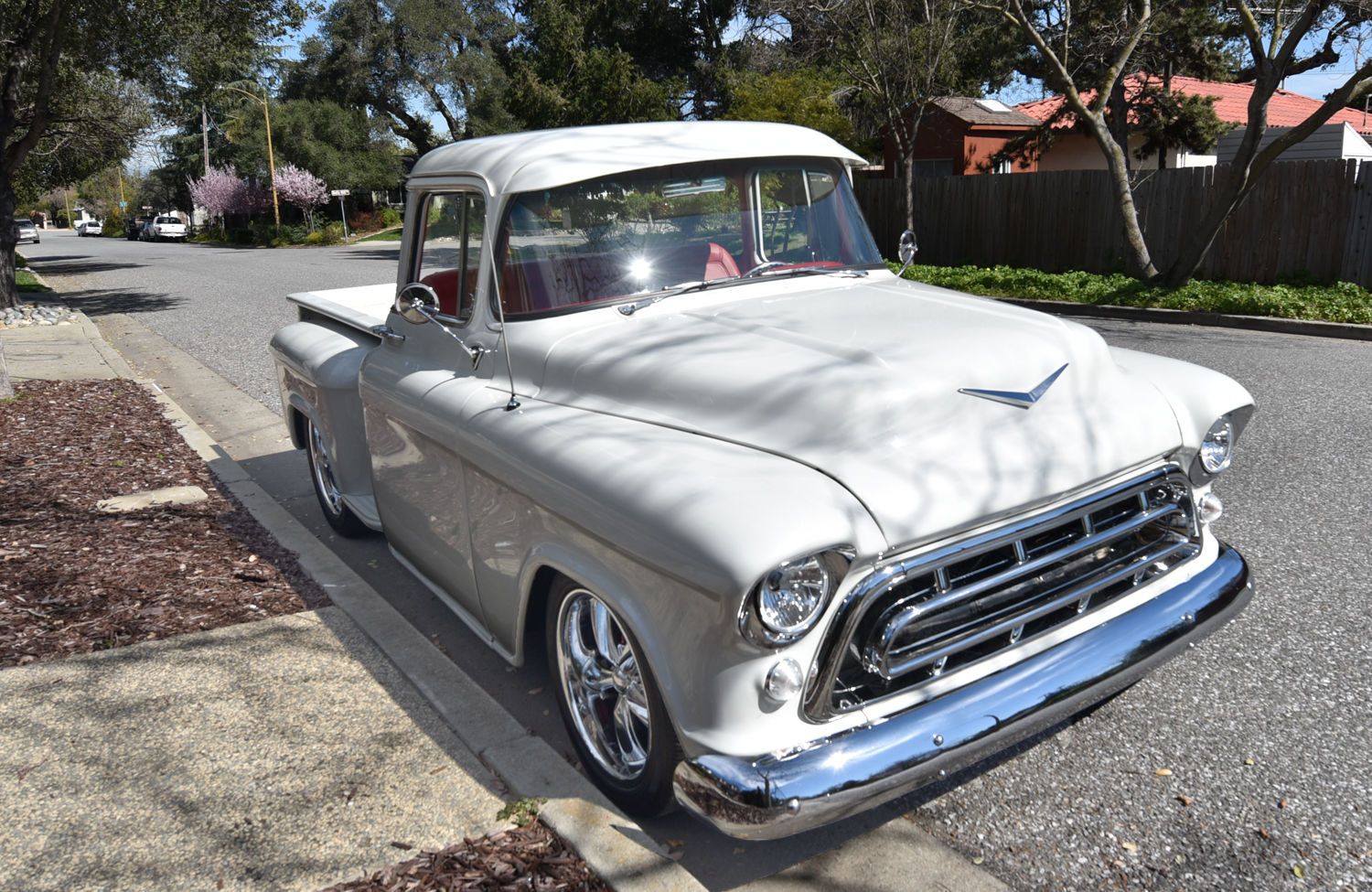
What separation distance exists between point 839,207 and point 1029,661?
2272mm

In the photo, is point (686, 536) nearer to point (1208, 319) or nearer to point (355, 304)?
point (355, 304)

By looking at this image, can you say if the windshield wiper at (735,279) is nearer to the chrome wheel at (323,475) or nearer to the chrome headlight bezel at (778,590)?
the chrome headlight bezel at (778,590)

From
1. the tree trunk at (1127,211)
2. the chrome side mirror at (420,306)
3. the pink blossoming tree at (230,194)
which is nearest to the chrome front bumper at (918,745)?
the chrome side mirror at (420,306)

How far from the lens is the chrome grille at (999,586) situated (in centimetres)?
257

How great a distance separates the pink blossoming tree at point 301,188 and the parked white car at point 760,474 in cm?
5045

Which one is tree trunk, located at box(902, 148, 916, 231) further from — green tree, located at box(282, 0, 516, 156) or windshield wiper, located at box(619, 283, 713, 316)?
green tree, located at box(282, 0, 516, 156)

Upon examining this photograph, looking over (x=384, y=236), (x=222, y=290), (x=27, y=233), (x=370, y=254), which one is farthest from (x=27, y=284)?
(x=27, y=233)

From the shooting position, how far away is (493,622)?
3588mm

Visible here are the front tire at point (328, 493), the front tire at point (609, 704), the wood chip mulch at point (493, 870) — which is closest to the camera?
the wood chip mulch at point (493, 870)

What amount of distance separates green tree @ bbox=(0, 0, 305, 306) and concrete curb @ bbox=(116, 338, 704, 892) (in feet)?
43.1

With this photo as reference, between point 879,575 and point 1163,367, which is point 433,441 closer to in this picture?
point 879,575

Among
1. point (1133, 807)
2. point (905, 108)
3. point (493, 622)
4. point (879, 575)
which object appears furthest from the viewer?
point (905, 108)

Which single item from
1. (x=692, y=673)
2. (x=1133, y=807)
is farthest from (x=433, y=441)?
(x=1133, y=807)

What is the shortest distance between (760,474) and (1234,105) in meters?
30.9
